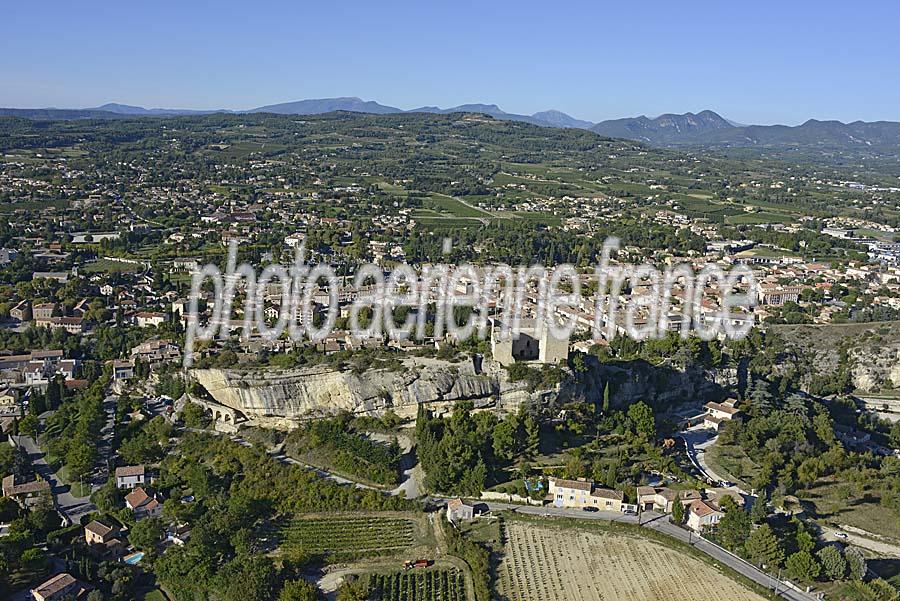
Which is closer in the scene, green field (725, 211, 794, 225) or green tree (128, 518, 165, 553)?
green tree (128, 518, 165, 553)

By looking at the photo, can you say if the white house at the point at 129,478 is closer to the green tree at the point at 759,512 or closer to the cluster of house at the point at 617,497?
the cluster of house at the point at 617,497

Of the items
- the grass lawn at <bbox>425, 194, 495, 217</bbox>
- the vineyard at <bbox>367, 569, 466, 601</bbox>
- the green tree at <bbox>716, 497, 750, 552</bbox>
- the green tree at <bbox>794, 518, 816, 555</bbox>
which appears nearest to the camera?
the vineyard at <bbox>367, 569, 466, 601</bbox>

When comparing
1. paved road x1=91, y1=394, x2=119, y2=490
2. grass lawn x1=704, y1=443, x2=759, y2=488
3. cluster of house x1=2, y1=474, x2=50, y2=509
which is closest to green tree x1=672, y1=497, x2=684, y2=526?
grass lawn x1=704, y1=443, x2=759, y2=488

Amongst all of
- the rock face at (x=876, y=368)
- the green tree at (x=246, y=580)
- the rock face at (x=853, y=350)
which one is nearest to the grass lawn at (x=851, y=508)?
the rock face at (x=853, y=350)

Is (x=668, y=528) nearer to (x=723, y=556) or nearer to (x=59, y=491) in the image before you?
(x=723, y=556)

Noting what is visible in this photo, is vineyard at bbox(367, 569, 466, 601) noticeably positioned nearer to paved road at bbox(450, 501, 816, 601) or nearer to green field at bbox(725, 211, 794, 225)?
paved road at bbox(450, 501, 816, 601)

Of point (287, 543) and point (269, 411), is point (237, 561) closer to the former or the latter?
point (287, 543)
